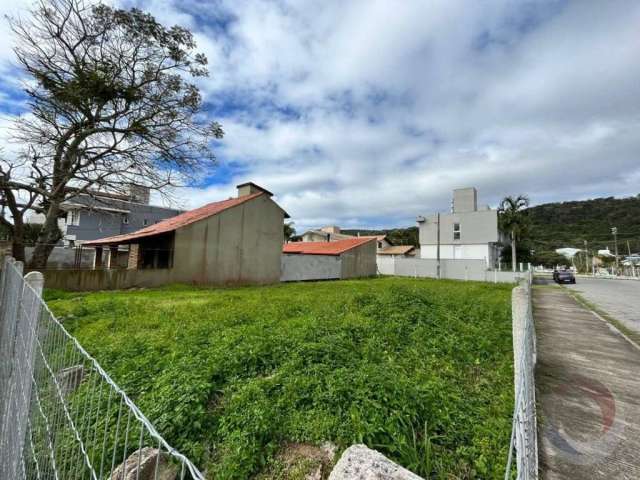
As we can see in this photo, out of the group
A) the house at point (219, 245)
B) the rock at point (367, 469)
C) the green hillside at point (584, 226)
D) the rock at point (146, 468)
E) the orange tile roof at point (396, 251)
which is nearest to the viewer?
the rock at point (367, 469)

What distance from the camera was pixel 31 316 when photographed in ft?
8.05

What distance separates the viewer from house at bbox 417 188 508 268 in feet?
93.1

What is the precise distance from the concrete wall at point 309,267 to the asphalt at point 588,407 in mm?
13906

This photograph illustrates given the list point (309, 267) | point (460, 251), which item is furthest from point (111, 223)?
point (460, 251)

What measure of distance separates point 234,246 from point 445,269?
1849 centimetres

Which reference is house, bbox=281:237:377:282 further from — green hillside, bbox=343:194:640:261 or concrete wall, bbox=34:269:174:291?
green hillside, bbox=343:194:640:261

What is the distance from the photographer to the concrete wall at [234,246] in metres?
13.6

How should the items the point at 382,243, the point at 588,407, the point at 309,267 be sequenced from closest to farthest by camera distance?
the point at 588,407 < the point at 309,267 < the point at 382,243

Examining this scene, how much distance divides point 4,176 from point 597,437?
15870 millimetres

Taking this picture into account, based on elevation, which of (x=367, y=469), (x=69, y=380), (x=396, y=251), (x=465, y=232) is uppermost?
(x=465, y=232)

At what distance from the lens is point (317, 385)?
3.23m

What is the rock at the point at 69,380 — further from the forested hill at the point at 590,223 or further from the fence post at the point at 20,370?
the forested hill at the point at 590,223

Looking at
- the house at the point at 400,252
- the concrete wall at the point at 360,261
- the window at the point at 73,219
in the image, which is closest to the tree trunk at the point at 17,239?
the window at the point at 73,219

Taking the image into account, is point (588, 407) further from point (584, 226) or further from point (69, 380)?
point (584, 226)
